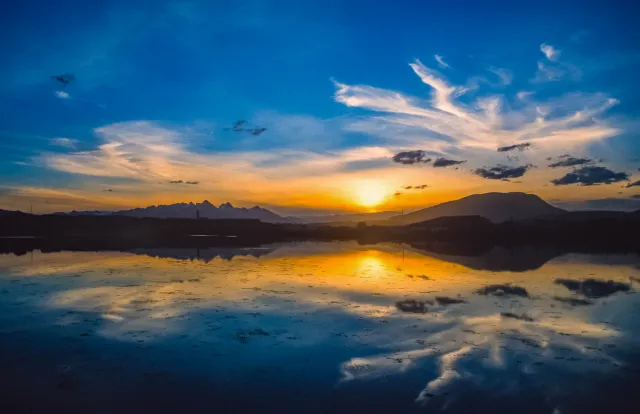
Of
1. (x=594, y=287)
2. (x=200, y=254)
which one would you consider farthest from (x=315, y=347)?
(x=200, y=254)

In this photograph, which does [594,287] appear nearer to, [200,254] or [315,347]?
[315,347]

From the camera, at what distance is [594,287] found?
26.1 metres

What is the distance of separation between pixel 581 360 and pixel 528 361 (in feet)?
5.24

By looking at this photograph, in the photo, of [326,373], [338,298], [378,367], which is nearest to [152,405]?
[326,373]

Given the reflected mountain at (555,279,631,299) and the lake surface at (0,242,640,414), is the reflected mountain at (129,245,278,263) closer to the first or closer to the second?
the lake surface at (0,242,640,414)

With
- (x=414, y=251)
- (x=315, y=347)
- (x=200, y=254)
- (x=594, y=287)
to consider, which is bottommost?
(x=594, y=287)

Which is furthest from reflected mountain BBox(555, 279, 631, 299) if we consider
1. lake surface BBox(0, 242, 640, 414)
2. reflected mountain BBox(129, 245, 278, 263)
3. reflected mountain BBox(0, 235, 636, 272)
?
reflected mountain BBox(129, 245, 278, 263)

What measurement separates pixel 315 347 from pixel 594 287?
2132cm

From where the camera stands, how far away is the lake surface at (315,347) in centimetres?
944

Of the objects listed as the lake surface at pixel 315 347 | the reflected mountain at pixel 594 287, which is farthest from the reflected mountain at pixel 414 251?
the lake surface at pixel 315 347

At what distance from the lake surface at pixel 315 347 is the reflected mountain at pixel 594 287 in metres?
0.36

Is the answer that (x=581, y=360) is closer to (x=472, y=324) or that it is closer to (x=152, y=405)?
(x=472, y=324)

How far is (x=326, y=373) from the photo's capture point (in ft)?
36.1

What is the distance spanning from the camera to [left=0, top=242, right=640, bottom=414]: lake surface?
9.44m
